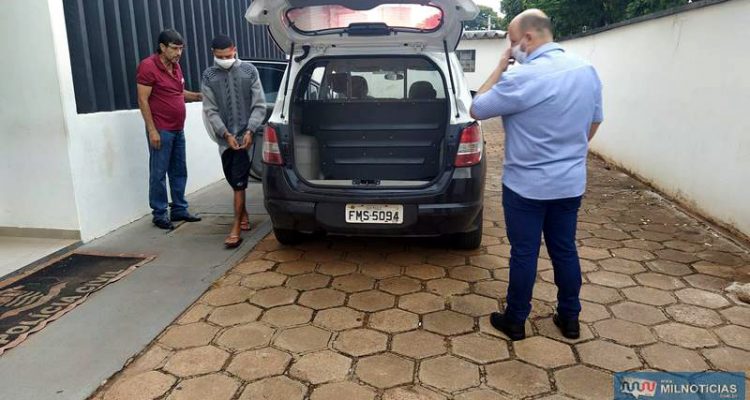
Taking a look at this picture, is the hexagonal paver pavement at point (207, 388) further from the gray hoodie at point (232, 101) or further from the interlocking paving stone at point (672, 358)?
the gray hoodie at point (232, 101)

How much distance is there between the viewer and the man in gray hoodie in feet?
13.1

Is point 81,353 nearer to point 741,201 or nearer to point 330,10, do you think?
point 330,10

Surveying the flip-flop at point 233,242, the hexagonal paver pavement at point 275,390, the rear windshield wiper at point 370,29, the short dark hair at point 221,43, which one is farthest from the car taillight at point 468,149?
the short dark hair at point 221,43

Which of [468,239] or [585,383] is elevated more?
[468,239]

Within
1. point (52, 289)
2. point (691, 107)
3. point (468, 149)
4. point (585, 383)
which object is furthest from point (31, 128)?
point (691, 107)

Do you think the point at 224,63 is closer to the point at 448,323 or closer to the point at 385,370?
the point at 448,323

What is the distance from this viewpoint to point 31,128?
154 inches

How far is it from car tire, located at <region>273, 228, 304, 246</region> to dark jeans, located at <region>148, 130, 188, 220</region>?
1.25 metres

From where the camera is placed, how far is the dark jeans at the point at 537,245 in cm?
252

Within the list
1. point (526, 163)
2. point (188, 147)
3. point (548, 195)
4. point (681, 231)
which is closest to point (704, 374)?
point (548, 195)

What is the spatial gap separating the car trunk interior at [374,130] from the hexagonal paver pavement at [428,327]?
0.61 m

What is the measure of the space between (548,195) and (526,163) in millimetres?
185

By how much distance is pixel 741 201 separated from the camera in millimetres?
4215

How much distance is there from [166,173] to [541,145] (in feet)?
11.4
